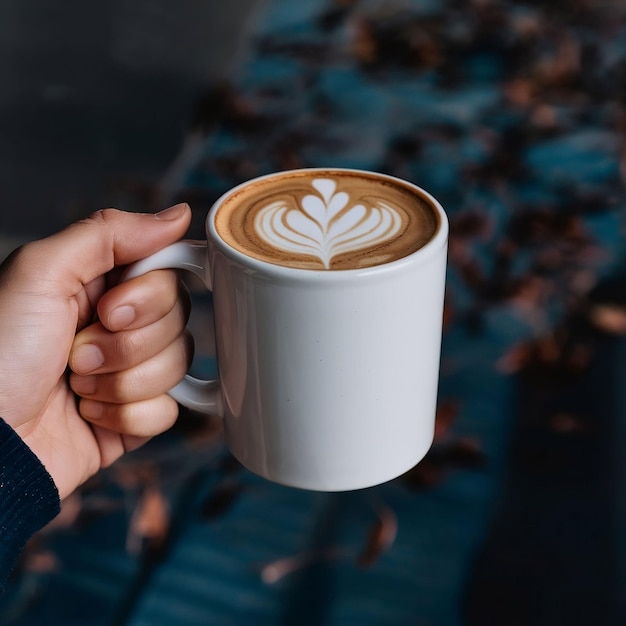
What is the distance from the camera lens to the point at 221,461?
5.54ft

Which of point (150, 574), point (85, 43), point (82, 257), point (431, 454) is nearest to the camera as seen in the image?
point (82, 257)

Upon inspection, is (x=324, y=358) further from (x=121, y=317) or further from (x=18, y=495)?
(x=18, y=495)

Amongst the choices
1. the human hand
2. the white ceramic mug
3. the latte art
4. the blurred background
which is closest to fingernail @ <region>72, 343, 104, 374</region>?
the human hand

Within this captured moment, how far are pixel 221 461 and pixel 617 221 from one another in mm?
1098

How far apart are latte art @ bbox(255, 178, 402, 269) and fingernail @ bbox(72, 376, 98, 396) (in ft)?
0.86

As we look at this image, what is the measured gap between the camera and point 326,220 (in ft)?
2.36

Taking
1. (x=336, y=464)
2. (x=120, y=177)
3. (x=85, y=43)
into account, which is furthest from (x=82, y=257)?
(x=120, y=177)

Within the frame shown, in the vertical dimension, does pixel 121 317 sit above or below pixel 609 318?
above

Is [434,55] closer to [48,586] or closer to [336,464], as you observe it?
[48,586]

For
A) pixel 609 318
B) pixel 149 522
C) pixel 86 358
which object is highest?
pixel 86 358

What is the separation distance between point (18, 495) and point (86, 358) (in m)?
0.15

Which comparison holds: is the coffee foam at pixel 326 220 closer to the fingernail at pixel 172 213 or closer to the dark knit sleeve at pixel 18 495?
the fingernail at pixel 172 213

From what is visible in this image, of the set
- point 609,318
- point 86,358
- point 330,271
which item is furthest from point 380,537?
point 330,271

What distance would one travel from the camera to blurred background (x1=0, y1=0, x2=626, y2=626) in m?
1.46
